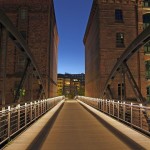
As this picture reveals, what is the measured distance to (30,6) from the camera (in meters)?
36.0

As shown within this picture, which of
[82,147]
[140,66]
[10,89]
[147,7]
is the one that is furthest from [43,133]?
[147,7]

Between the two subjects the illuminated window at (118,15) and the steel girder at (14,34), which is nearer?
the steel girder at (14,34)

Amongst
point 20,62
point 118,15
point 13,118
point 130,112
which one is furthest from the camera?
point 118,15

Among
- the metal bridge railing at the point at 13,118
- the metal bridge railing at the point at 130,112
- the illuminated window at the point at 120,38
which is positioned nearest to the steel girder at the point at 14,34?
the metal bridge railing at the point at 13,118

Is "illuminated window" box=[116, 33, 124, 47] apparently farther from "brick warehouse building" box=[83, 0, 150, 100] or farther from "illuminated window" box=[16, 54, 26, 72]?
"illuminated window" box=[16, 54, 26, 72]

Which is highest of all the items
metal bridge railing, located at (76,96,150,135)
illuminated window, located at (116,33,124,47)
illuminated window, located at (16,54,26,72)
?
illuminated window, located at (116,33,124,47)

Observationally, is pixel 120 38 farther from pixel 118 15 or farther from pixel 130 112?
pixel 130 112

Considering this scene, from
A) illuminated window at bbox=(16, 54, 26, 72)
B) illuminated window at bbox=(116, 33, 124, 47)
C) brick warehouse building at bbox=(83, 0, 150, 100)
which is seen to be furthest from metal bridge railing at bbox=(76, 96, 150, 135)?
illuminated window at bbox=(16, 54, 26, 72)

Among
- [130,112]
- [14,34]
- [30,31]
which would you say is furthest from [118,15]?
[130,112]

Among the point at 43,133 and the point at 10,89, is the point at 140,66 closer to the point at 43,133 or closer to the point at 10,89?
the point at 10,89

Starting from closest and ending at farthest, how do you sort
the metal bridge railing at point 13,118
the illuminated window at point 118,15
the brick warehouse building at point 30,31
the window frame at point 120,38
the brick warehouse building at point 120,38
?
the metal bridge railing at point 13,118, the brick warehouse building at point 120,38, the brick warehouse building at point 30,31, the window frame at point 120,38, the illuminated window at point 118,15

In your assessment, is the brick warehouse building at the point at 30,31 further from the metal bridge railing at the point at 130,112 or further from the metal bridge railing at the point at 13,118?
the metal bridge railing at the point at 13,118

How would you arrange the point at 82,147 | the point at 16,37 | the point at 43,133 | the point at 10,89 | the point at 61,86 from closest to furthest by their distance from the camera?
the point at 82,147 < the point at 43,133 < the point at 16,37 < the point at 10,89 < the point at 61,86

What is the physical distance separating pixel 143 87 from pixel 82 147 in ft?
95.5
